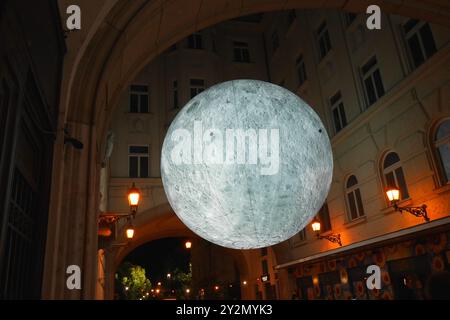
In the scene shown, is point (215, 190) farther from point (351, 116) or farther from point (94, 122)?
point (351, 116)

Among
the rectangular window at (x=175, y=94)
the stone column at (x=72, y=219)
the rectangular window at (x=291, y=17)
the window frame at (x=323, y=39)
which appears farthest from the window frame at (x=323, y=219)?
the stone column at (x=72, y=219)

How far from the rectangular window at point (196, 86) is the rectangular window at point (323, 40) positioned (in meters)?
5.81

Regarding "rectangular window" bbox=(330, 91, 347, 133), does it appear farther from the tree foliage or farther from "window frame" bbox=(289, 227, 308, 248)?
the tree foliage

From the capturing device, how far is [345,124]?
14102 millimetres

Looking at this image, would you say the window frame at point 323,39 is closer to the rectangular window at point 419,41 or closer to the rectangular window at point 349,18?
the rectangular window at point 349,18

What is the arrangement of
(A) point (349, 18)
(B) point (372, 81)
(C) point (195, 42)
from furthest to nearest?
(C) point (195, 42) → (A) point (349, 18) → (B) point (372, 81)

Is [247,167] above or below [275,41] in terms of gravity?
below

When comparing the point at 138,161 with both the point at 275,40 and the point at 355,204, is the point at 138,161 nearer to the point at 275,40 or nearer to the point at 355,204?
the point at 355,204

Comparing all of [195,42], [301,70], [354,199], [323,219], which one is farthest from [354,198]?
[195,42]

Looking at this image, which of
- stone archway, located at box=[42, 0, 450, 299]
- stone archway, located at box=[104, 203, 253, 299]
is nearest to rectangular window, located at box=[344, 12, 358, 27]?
stone archway, located at box=[42, 0, 450, 299]

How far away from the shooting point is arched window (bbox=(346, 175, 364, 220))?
12820 mm

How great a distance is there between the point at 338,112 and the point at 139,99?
30.3 ft

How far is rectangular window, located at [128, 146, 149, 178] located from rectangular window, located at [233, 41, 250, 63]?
24.1ft
